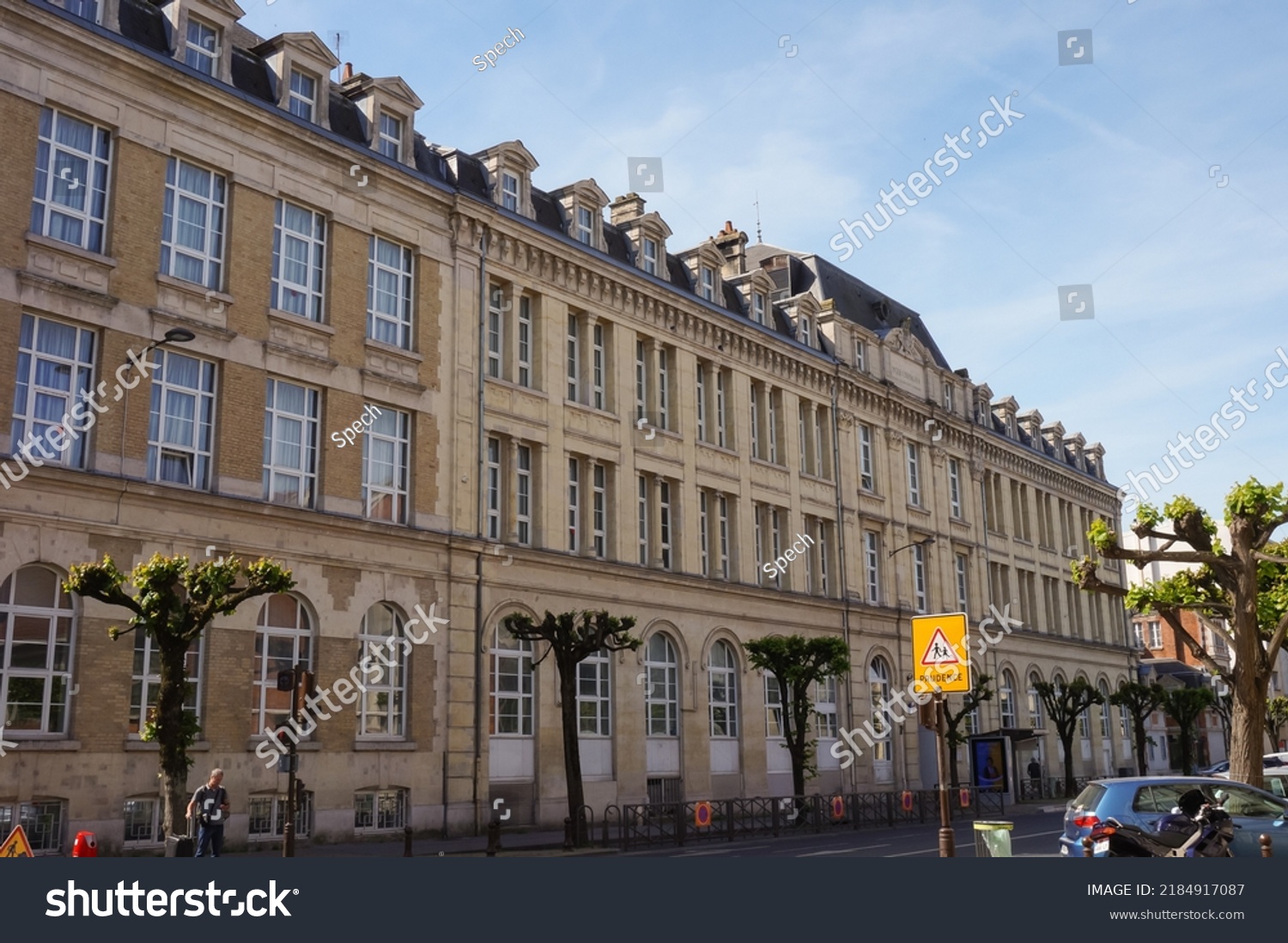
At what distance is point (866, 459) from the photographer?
156ft

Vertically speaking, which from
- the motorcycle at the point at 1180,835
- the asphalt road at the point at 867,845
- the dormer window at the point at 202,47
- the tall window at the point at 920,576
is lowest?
the asphalt road at the point at 867,845

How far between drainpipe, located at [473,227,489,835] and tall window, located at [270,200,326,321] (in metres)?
4.64

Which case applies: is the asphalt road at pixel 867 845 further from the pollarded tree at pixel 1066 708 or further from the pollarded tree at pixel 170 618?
the pollarded tree at pixel 1066 708

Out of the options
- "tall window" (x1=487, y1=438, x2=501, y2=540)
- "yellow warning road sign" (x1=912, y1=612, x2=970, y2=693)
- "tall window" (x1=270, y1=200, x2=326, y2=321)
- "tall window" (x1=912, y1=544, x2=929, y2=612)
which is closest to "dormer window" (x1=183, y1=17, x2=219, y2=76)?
"tall window" (x1=270, y1=200, x2=326, y2=321)

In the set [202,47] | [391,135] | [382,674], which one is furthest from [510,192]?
[382,674]

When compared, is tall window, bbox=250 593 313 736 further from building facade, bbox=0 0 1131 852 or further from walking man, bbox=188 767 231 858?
walking man, bbox=188 767 231 858

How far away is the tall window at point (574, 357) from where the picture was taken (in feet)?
115

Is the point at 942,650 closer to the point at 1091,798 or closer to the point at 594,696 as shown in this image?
the point at 1091,798

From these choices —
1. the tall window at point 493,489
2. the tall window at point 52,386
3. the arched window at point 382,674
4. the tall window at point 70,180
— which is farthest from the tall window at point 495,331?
the tall window at point 52,386

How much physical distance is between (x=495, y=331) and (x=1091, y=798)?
2067 centimetres

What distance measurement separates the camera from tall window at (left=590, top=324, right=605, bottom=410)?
3534 cm

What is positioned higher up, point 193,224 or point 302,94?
point 302,94

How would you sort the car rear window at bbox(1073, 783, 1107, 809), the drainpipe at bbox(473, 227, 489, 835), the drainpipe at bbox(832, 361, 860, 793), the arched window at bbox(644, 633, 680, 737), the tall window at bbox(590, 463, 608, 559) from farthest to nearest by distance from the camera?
the drainpipe at bbox(832, 361, 860, 793) < the arched window at bbox(644, 633, 680, 737) < the tall window at bbox(590, 463, 608, 559) < the drainpipe at bbox(473, 227, 489, 835) < the car rear window at bbox(1073, 783, 1107, 809)

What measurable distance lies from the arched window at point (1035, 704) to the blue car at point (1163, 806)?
40425 mm
